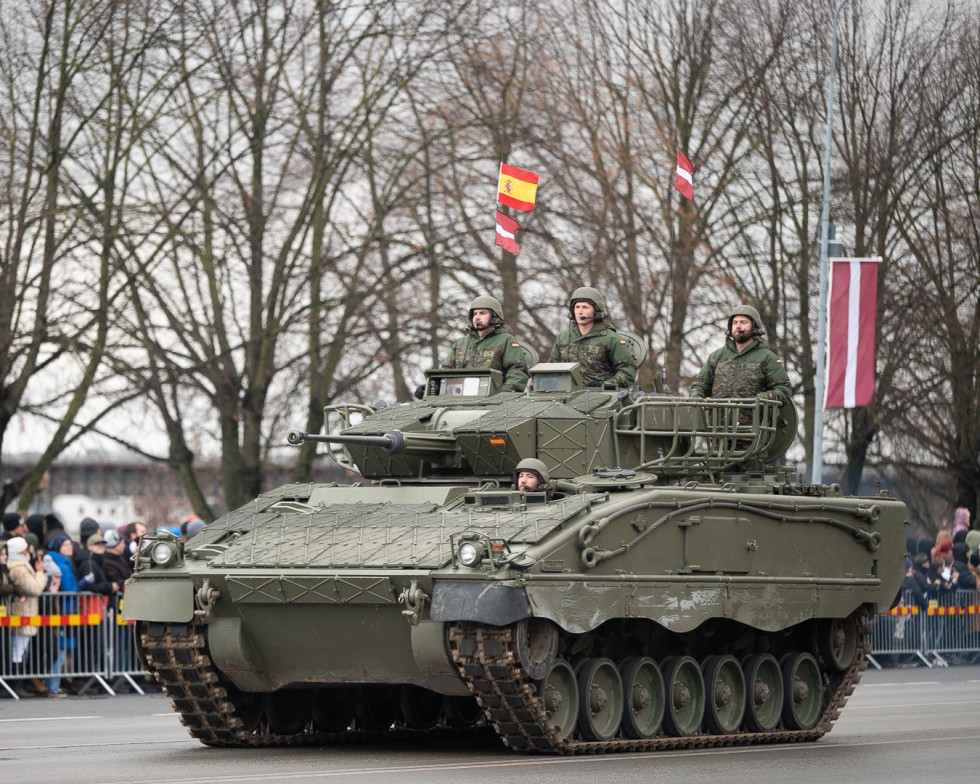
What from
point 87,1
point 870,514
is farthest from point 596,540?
point 87,1

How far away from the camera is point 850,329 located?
29.2 m

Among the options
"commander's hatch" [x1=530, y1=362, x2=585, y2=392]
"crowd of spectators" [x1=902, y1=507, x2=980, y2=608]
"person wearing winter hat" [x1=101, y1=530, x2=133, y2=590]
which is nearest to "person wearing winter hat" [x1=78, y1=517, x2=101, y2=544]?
"person wearing winter hat" [x1=101, y1=530, x2=133, y2=590]

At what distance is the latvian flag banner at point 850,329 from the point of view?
2908 centimetres

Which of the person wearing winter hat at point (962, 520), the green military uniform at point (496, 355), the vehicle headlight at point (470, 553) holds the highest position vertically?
the green military uniform at point (496, 355)

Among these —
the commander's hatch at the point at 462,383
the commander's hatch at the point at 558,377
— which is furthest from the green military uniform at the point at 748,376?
the commander's hatch at the point at 462,383

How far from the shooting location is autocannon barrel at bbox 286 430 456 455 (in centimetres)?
1688

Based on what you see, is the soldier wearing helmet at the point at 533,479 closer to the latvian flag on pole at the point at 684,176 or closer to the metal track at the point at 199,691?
the metal track at the point at 199,691

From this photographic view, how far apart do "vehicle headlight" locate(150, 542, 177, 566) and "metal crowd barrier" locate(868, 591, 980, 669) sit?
15.9 m

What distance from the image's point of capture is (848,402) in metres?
29.1

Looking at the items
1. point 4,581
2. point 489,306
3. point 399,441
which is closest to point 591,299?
point 489,306

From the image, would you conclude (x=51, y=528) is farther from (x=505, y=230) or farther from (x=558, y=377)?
(x=558, y=377)

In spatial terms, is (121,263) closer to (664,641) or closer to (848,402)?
(848,402)

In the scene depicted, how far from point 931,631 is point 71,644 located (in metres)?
13.5

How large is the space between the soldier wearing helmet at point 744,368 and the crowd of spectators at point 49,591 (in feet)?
22.7
